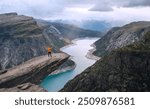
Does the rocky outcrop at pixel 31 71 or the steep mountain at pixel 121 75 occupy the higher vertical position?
the rocky outcrop at pixel 31 71

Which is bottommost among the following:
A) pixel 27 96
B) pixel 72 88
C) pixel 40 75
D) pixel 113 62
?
pixel 72 88

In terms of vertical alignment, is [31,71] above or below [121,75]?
above

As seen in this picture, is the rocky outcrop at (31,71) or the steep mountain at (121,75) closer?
the rocky outcrop at (31,71)

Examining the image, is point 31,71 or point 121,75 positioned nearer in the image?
point 31,71

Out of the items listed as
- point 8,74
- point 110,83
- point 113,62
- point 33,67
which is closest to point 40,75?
point 33,67

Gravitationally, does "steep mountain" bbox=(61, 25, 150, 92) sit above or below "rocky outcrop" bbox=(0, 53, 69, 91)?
below

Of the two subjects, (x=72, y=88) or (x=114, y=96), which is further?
(x=72, y=88)

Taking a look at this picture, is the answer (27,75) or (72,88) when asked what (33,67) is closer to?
(27,75)

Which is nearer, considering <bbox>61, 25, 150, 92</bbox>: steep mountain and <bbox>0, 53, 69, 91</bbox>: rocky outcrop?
<bbox>0, 53, 69, 91</bbox>: rocky outcrop
